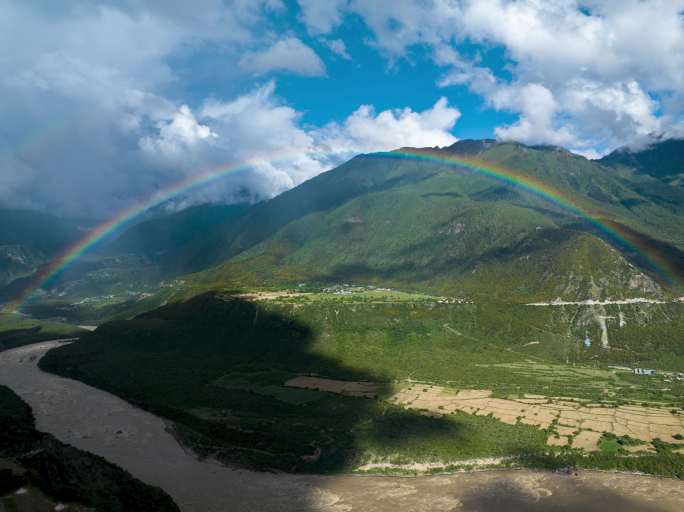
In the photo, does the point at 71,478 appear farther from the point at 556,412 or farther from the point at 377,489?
the point at 556,412

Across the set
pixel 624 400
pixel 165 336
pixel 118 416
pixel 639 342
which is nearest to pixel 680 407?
pixel 624 400

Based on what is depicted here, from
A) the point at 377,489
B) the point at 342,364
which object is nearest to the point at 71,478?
the point at 377,489

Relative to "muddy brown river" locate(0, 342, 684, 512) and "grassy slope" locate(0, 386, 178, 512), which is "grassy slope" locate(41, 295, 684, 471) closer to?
"muddy brown river" locate(0, 342, 684, 512)

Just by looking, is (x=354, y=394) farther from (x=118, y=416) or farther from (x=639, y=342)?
(x=639, y=342)

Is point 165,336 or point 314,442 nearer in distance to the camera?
point 314,442

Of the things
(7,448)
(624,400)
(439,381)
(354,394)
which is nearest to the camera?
(7,448)

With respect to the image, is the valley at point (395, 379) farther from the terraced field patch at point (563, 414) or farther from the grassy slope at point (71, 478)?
the grassy slope at point (71, 478)
